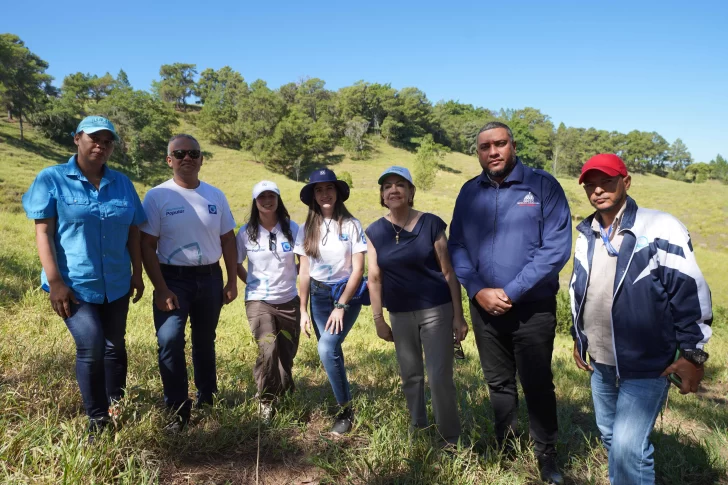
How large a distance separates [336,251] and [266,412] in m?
1.28

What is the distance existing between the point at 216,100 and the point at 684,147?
101 meters

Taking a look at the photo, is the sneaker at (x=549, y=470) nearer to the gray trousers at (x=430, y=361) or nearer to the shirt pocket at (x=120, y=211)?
the gray trousers at (x=430, y=361)

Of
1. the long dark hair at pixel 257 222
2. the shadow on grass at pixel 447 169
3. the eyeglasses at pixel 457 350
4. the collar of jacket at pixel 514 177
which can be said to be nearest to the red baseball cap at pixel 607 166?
the collar of jacket at pixel 514 177

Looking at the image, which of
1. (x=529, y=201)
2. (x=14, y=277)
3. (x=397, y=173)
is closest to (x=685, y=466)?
(x=529, y=201)

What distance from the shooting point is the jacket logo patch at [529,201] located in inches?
103

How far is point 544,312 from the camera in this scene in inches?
104

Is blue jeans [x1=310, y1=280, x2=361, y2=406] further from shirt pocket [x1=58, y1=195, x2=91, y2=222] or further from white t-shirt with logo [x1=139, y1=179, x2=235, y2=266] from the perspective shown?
shirt pocket [x1=58, y1=195, x2=91, y2=222]

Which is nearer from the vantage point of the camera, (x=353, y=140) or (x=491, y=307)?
(x=491, y=307)

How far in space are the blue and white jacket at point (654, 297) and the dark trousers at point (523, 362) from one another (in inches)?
19.2

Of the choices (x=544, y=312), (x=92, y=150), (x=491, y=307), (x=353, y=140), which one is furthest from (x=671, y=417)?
(x=353, y=140)

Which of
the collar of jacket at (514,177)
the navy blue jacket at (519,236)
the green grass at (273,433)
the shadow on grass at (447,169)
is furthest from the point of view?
the shadow on grass at (447,169)

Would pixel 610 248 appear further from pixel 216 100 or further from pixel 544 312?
pixel 216 100

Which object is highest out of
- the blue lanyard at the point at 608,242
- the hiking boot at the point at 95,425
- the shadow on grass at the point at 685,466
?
the blue lanyard at the point at 608,242

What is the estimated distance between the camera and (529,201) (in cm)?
263
